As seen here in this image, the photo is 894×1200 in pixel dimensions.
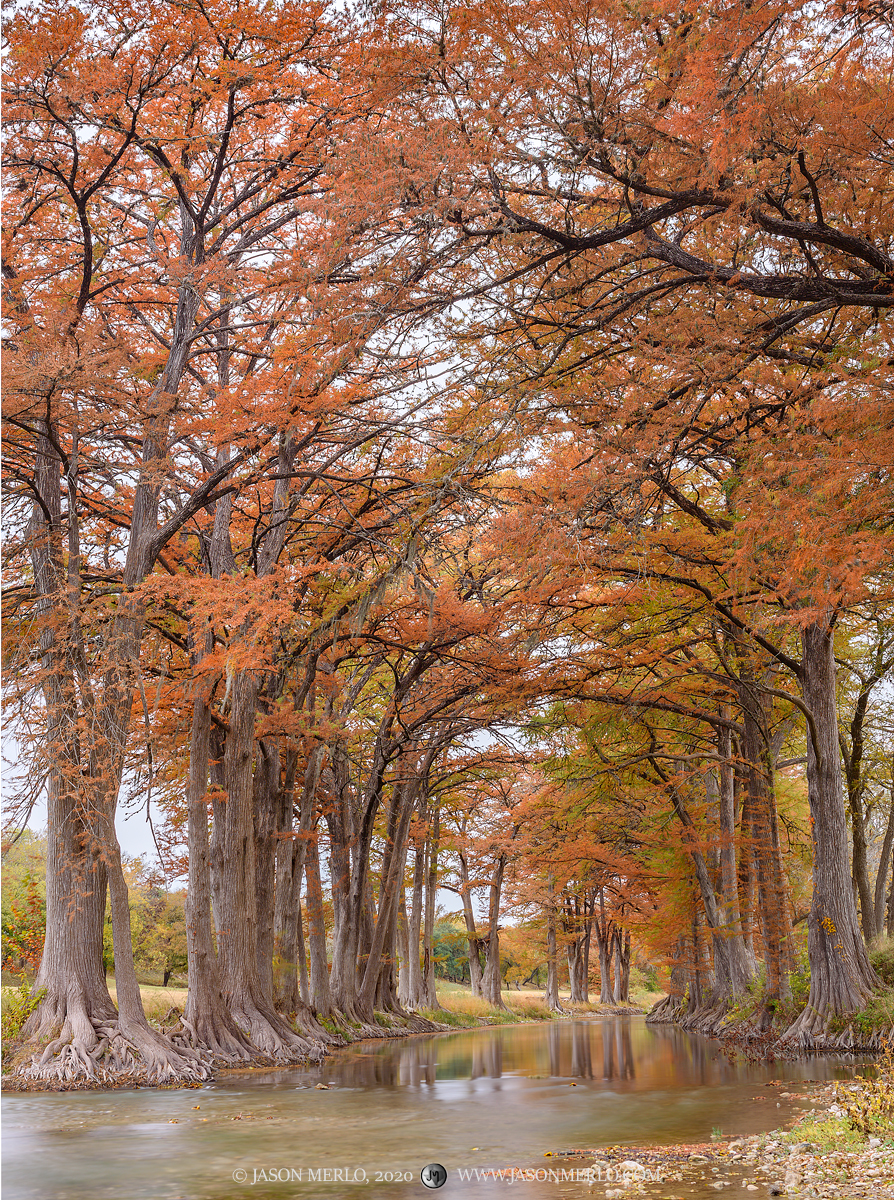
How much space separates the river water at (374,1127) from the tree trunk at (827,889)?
38.5 inches

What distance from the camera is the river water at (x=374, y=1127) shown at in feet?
19.7

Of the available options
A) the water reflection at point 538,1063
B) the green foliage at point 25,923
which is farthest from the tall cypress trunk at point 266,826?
the green foliage at point 25,923

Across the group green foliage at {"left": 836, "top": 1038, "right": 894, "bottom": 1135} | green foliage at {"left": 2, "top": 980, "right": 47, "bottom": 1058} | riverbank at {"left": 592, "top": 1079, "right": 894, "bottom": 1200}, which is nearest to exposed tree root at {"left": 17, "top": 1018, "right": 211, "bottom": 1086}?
green foliage at {"left": 2, "top": 980, "right": 47, "bottom": 1058}

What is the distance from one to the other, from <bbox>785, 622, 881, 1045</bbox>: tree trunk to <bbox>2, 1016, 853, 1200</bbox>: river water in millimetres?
977

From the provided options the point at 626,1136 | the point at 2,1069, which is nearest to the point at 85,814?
the point at 2,1069

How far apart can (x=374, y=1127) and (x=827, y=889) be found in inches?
343

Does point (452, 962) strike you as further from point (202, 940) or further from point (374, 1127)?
point (374, 1127)

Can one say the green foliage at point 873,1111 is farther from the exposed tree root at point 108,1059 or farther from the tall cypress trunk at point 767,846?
the tall cypress trunk at point 767,846

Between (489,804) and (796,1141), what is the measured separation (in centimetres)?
3311

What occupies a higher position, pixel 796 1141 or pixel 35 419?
pixel 35 419

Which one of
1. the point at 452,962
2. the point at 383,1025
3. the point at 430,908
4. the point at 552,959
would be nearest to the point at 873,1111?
the point at 383,1025

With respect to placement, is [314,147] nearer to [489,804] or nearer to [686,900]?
[686,900]

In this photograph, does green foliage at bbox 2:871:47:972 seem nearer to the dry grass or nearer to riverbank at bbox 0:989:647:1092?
the dry grass

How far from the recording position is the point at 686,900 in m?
25.2
